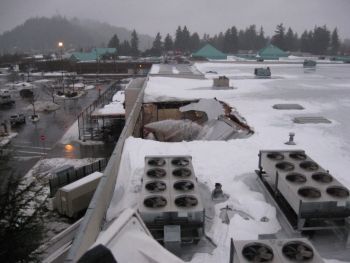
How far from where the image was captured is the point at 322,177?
258 inches

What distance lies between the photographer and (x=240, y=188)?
7.62 meters

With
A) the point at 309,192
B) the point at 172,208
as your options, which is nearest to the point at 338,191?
the point at 309,192

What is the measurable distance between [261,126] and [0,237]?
377 inches

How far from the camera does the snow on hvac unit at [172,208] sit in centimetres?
543

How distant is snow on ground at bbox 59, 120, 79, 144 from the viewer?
2733 centimetres

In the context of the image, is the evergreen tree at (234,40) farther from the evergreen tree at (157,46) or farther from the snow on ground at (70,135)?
the snow on ground at (70,135)

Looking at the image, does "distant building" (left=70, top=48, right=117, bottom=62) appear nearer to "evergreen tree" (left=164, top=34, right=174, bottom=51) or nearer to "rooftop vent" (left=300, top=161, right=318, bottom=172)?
"evergreen tree" (left=164, top=34, right=174, bottom=51)

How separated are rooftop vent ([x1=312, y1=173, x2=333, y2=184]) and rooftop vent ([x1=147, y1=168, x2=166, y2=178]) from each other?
9.63ft

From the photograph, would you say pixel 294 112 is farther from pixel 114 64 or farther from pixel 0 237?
pixel 114 64

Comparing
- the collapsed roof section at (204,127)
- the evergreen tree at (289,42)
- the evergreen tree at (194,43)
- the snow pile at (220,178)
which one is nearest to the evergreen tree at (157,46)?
the evergreen tree at (194,43)

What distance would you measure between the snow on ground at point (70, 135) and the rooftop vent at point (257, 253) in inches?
952

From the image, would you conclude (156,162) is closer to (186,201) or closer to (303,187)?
(186,201)

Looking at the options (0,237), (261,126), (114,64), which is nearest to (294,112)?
(261,126)

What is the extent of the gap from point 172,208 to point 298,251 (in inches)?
77.7
